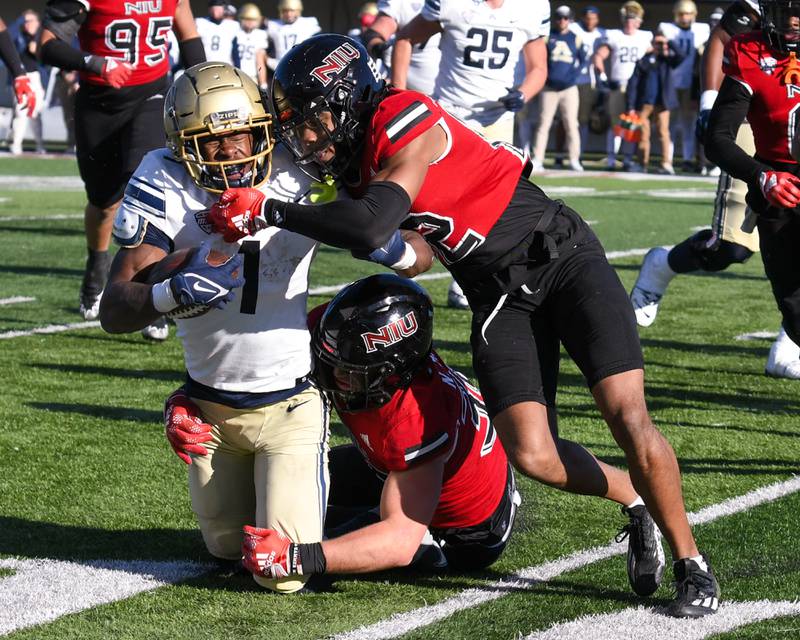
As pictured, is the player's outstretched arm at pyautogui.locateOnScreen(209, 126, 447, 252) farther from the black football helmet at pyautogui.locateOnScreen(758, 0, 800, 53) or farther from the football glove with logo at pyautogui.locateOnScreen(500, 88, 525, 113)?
the football glove with logo at pyautogui.locateOnScreen(500, 88, 525, 113)

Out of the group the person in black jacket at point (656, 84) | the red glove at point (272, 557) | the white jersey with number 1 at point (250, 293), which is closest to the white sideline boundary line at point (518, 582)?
the red glove at point (272, 557)

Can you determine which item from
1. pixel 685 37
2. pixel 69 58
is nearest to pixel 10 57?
pixel 69 58

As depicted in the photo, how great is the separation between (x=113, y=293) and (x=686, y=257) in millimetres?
3807

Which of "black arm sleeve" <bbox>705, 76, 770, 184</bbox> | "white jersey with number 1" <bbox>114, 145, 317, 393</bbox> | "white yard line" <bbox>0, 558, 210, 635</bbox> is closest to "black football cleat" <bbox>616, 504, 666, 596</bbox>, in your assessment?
"white jersey with number 1" <bbox>114, 145, 317, 393</bbox>

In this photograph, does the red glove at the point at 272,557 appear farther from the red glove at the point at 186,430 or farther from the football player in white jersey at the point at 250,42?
the football player in white jersey at the point at 250,42

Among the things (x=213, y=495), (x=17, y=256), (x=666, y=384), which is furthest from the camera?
(x=17, y=256)

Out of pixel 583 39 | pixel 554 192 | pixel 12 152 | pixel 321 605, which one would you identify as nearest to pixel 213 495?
pixel 321 605

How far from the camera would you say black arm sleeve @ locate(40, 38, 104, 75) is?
22.5 ft

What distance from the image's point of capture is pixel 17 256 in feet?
32.2

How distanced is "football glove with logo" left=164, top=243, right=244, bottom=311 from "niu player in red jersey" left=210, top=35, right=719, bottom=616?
0.30 ft

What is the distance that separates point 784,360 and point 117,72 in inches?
138

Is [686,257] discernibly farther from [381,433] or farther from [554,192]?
[554,192]

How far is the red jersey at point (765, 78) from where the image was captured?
15.7 feet

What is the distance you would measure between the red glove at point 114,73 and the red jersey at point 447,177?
3.54 meters
